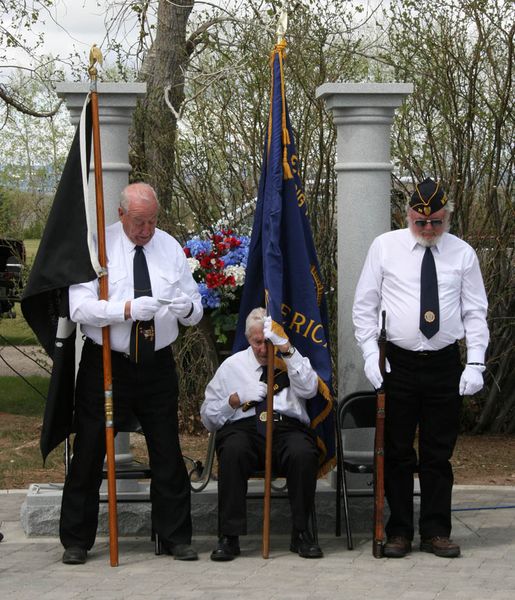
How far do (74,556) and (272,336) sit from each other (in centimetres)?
149

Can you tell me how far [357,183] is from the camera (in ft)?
22.7

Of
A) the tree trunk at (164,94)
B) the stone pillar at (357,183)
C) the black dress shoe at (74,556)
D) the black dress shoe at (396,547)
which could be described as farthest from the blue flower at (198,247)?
the tree trunk at (164,94)

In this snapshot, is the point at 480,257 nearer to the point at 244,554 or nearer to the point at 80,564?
the point at 244,554

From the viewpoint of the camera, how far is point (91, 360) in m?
6.31

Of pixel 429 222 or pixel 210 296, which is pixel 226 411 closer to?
pixel 210 296

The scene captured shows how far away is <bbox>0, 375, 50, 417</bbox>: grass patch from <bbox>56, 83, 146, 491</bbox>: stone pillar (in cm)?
501

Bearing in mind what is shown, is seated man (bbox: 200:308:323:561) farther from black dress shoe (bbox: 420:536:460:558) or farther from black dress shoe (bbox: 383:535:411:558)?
black dress shoe (bbox: 420:536:460:558)

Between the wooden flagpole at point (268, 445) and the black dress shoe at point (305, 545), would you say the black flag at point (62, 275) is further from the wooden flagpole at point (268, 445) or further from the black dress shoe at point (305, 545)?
the black dress shoe at point (305, 545)

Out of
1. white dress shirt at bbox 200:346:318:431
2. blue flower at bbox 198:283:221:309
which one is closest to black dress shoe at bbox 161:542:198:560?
white dress shirt at bbox 200:346:318:431

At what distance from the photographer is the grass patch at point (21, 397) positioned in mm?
11829

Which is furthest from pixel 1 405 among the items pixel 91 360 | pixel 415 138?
pixel 91 360

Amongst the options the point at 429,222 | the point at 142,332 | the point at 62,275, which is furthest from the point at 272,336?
the point at 62,275

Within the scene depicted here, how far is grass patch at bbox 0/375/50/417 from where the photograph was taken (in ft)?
38.8

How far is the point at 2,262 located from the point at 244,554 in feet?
33.6
